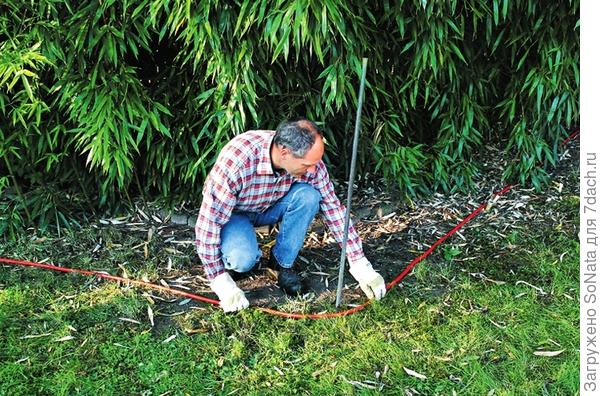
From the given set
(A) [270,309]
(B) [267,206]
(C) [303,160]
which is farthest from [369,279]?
(C) [303,160]

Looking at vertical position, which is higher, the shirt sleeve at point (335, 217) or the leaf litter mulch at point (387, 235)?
the shirt sleeve at point (335, 217)

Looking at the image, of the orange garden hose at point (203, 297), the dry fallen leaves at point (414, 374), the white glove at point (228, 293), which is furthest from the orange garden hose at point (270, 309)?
the dry fallen leaves at point (414, 374)

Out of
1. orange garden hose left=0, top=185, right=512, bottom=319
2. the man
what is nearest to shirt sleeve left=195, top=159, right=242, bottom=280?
the man

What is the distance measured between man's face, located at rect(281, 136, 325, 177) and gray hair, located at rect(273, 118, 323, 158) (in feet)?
0.06

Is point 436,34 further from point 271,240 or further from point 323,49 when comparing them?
point 271,240

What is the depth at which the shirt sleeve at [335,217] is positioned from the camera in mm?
3020

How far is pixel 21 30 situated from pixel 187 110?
2.86ft

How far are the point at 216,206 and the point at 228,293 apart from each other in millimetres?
416

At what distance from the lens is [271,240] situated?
3.61 metres

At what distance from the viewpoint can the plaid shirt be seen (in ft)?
9.07

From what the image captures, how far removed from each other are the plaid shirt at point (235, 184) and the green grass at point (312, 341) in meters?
0.37

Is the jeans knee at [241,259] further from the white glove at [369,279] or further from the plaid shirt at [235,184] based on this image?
the white glove at [369,279]

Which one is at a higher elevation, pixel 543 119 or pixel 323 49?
pixel 323 49

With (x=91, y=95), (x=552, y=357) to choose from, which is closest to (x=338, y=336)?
(x=552, y=357)
